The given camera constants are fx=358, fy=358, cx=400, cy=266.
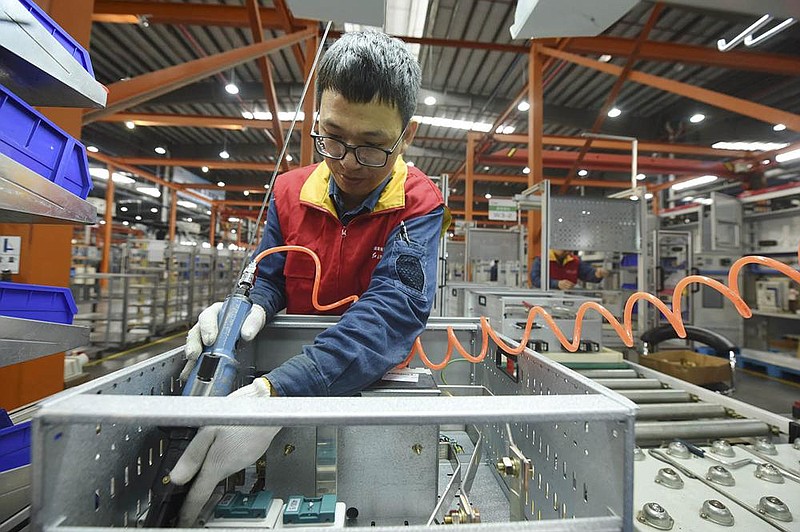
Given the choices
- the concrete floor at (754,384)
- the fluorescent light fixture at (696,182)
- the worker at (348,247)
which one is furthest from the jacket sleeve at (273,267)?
the fluorescent light fixture at (696,182)

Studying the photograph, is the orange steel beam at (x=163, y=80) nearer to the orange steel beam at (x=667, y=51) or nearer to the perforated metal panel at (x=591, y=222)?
the perforated metal panel at (x=591, y=222)

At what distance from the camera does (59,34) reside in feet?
3.04

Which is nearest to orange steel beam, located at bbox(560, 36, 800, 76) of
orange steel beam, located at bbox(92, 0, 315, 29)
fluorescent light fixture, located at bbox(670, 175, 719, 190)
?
orange steel beam, located at bbox(92, 0, 315, 29)

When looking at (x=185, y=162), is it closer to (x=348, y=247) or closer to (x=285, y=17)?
(x=285, y=17)

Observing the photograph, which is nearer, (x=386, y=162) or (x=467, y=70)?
(x=386, y=162)

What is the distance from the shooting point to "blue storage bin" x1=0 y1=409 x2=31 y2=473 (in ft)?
2.60

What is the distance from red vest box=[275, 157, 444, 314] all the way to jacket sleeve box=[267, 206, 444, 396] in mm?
62

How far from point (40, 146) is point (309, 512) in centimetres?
103

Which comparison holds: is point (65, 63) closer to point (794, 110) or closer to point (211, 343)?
point (211, 343)

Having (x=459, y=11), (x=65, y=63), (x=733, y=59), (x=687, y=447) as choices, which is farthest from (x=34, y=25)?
(x=733, y=59)

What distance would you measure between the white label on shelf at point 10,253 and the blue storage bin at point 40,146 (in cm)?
76

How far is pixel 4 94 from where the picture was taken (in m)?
0.73

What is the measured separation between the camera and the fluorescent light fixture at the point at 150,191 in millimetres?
9695

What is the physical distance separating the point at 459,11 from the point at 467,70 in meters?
1.42
